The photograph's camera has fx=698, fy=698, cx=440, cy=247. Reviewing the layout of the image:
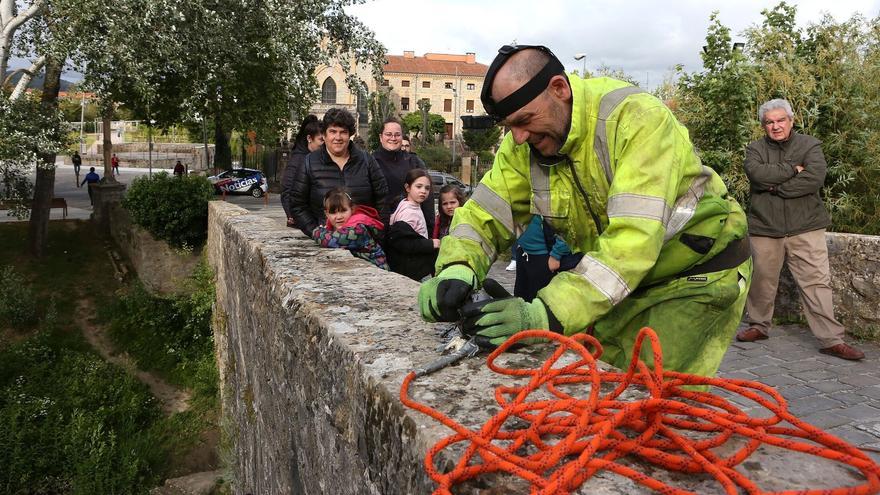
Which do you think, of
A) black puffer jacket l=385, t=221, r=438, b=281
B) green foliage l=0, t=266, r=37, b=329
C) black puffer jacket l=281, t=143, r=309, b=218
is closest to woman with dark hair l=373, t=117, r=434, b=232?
black puffer jacket l=281, t=143, r=309, b=218

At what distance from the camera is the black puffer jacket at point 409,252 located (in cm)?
519

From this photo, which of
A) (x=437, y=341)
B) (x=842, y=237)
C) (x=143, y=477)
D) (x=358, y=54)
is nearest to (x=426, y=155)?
(x=358, y=54)

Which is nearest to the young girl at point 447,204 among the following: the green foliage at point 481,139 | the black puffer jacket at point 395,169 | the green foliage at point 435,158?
the black puffer jacket at point 395,169

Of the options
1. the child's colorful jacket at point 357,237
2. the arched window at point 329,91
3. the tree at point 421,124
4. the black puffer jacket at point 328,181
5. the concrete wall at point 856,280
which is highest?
the arched window at point 329,91

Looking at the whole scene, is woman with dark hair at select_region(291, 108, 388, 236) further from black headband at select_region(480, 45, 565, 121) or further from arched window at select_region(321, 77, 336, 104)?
arched window at select_region(321, 77, 336, 104)

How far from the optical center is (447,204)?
18.6ft

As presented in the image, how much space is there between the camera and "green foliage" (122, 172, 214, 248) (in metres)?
13.6

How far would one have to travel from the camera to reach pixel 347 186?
5.56 meters

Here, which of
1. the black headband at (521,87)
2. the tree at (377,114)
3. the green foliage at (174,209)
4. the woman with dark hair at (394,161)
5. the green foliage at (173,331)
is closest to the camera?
the black headband at (521,87)

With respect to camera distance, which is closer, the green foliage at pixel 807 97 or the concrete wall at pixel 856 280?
the concrete wall at pixel 856 280

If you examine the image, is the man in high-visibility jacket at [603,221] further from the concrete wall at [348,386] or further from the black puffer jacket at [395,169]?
the black puffer jacket at [395,169]

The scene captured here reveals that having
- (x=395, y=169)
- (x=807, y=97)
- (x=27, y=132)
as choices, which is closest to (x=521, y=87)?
(x=395, y=169)

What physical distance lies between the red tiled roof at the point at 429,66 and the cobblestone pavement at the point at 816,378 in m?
72.4

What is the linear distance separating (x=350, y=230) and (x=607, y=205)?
2.66m
